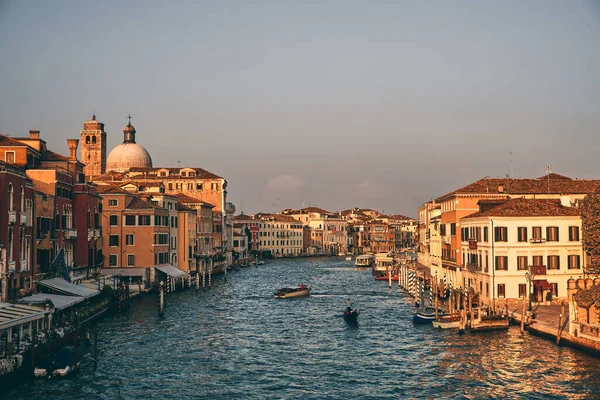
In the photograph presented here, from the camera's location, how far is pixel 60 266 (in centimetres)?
4119

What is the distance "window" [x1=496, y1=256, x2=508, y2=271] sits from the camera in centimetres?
4128

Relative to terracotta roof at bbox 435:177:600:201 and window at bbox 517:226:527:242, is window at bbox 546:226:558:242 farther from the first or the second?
terracotta roof at bbox 435:177:600:201

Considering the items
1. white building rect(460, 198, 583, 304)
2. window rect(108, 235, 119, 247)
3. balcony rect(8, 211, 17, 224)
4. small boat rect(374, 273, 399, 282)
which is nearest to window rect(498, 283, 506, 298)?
white building rect(460, 198, 583, 304)

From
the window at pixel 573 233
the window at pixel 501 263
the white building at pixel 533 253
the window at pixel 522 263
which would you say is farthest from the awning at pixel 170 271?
the window at pixel 573 233

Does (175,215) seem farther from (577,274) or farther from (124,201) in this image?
(577,274)

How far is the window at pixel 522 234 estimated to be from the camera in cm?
4134

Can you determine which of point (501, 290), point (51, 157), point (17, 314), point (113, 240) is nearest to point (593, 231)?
point (501, 290)

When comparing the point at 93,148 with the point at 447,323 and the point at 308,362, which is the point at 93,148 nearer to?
the point at 447,323

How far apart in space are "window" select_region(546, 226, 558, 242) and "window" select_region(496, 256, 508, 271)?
276cm

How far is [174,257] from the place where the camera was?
2726 inches

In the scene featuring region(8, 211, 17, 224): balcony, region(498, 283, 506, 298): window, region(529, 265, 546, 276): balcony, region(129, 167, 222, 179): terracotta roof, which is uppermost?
region(129, 167, 222, 179): terracotta roof

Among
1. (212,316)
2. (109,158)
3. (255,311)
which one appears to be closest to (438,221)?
(255,311)

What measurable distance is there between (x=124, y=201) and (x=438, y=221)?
27.3 m

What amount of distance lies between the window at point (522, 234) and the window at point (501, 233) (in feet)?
2.42
